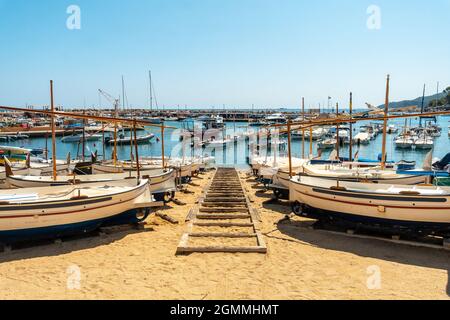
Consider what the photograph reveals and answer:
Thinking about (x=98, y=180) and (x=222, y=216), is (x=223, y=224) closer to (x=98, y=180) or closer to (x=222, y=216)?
(x=222, y=216)

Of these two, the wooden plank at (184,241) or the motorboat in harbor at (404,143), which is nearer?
the wooden plank at (184,241)

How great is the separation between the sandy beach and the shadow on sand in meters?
0.03

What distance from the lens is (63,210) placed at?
30.8 ft

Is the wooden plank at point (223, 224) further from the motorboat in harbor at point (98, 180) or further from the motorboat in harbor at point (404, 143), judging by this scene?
the motorboat in harbor at point (404, 143)

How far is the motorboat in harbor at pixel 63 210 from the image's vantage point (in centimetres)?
898

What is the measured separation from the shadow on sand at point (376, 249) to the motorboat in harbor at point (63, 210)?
5.01m

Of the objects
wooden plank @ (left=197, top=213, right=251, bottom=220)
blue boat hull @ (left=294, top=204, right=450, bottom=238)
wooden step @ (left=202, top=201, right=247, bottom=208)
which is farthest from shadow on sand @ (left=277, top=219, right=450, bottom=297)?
wooden step @ (left=202, top=201, right=247, bottom=208)

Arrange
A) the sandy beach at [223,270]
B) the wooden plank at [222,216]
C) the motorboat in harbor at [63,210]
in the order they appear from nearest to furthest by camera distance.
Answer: the sandy beach at [223,270] → the motorboat in harbor at [63,210] → the wooden plank at [222,216]

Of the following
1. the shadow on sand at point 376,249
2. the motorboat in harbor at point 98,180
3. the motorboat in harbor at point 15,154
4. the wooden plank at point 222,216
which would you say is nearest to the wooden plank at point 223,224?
the wooden plank at point 222,216

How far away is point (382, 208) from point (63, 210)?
9.08 m

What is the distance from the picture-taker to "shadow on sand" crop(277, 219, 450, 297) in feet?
28.0

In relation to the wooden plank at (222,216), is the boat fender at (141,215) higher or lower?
higher

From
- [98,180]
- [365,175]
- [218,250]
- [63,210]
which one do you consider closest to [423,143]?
[365,175]
